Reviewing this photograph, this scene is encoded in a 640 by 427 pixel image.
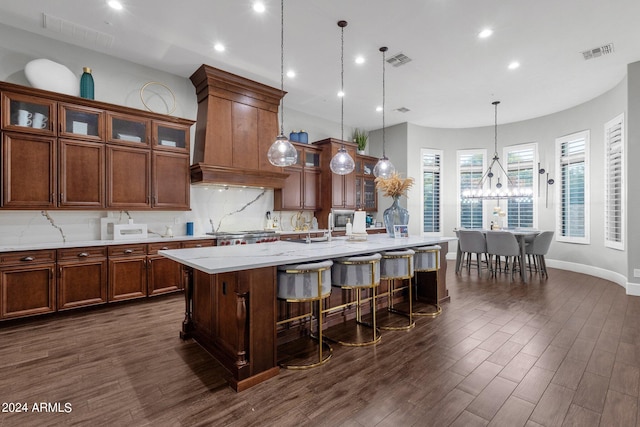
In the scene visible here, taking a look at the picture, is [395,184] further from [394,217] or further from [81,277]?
[81,277]

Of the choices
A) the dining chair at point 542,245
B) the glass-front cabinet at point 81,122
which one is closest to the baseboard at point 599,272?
the dining chair at point 542,245

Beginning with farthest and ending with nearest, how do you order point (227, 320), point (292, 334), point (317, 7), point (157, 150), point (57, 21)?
point (157, 150), point (57, 21), point (317, 7), point (292, 334), point (227, 320)

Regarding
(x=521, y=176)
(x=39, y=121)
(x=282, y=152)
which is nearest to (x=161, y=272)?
(x=39, y=121)

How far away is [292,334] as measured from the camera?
9.89ft

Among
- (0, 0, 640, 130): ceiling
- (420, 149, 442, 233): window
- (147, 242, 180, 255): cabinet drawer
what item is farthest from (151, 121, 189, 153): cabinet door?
(420, 149, 442, 233): window

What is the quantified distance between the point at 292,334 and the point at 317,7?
3.45 m

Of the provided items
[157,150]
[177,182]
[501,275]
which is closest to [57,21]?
[157,150]

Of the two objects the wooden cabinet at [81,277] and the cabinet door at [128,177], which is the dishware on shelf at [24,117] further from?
the wooden cabinet at [81,277]

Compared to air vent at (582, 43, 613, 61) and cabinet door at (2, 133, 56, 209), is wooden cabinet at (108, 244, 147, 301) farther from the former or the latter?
air vent at (582, 43, 613, 61)

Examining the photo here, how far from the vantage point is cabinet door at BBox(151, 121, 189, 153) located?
450 centimetres

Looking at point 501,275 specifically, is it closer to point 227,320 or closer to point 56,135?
point 227,320

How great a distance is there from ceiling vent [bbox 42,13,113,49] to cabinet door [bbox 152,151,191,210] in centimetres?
151

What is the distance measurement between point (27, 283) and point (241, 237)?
2.61 metres

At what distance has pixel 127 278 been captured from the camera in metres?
4.08
